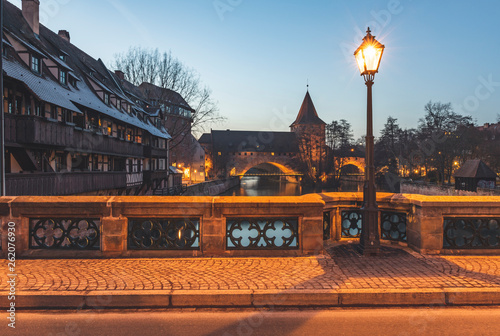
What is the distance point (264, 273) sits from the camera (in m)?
4.80

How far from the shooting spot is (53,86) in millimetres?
17516

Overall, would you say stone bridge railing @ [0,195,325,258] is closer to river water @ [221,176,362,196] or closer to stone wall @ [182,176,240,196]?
stone wall @ [182,176,240,196]

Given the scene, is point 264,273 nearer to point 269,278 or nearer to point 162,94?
point 269,278

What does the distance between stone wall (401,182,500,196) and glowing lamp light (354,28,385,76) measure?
103 feet

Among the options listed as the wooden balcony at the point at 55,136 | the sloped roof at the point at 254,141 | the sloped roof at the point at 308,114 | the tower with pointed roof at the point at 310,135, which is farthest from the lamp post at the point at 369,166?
the sloped roof at the point at 308,114

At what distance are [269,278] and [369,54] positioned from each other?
447cm

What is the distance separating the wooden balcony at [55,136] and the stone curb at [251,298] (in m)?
12.8

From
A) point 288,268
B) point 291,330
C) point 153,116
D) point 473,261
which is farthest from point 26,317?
point 153,116

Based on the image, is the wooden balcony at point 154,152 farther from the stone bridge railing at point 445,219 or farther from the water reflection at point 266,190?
the stone bridge railing at point 445,219

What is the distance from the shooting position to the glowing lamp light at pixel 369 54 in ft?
19.5

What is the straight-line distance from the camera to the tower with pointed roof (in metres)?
72.0

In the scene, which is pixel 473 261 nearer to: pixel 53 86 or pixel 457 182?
pixel 53 86

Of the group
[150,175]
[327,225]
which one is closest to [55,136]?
[150,175]

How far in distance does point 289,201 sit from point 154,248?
257 centimetres
